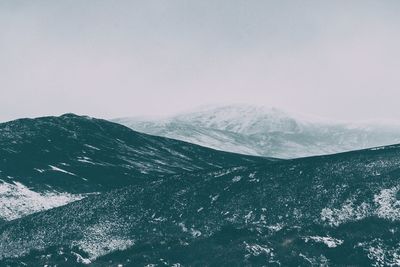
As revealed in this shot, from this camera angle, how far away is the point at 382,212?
82.2 meters

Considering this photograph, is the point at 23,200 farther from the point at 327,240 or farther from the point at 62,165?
the point at 327,240

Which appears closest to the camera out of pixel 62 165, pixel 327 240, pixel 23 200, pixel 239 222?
pixel 327 240

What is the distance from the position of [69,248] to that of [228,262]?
2199 cm

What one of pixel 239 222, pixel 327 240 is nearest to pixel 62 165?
pixel 239 222

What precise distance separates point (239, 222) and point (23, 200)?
45658 mm

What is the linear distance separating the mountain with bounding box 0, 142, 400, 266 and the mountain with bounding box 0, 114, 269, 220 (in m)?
12.5

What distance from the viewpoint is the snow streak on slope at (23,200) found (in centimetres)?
10756

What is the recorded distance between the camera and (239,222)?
87625 millimetres

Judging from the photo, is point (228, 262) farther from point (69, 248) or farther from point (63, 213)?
point (63, 213)

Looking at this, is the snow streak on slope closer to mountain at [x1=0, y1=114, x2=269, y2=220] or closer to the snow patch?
mountain at [x1=0, y1=114, x2=269, y2=220]

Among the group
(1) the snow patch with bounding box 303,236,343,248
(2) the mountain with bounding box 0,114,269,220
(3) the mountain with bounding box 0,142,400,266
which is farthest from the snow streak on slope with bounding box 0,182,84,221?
(1) the snow patch with bounding box 303,236,343,248

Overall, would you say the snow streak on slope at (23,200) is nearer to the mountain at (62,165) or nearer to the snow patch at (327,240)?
the mountain at (62,165)

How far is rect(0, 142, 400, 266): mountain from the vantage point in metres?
77.2

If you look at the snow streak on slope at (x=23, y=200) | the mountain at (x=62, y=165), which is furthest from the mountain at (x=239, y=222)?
the mountain at (x=62, y=165)
